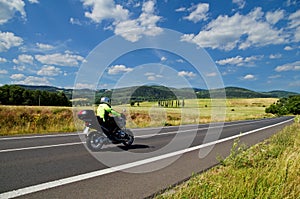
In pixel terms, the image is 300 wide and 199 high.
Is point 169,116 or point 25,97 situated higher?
point 25,97

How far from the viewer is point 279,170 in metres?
4.93

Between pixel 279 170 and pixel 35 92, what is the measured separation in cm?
8408

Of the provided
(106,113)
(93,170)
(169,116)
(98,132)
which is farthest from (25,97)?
(93,170)

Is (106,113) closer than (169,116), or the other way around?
(106,113)

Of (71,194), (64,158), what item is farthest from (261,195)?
(64,158)

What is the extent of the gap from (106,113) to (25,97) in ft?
256

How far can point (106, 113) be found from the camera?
7719 mm

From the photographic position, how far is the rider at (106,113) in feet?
24.9

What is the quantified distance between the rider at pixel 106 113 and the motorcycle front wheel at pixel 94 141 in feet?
1.37

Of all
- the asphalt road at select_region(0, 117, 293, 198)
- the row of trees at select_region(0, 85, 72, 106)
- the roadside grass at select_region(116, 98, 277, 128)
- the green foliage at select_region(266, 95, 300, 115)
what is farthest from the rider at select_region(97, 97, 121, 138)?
the green foliage at select_region(266, 95, 300, 115)

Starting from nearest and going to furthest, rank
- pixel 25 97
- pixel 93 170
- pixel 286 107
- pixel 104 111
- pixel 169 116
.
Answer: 1. pixel 93 170
2. pixel 104 111
3. pixel 169 116
4. pixel 25 97
5. pixel 286 107

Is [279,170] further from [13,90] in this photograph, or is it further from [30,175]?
[13,90]

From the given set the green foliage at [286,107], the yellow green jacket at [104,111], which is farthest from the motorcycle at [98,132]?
the green foliage at [286,107]

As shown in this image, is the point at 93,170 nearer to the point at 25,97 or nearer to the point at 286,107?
the point at 25,97
